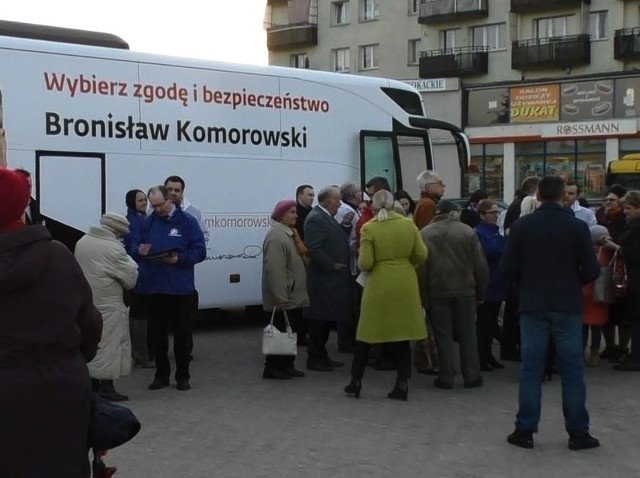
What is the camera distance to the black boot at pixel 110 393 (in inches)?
331

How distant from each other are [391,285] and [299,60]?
147ft

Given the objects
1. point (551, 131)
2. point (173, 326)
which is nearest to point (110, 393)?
point (173, 326)

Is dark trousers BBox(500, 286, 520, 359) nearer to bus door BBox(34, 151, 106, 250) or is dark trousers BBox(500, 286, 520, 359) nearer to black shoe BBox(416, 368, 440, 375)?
black shoe BBox(416, 368, 440, 375)

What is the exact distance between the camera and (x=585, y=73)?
41.6 metres

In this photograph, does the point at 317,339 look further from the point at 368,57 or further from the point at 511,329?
the point at 368,57

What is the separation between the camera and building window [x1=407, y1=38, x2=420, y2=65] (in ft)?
157

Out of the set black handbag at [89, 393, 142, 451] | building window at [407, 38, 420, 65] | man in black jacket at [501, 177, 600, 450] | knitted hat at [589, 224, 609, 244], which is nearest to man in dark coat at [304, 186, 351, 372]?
knitted hat at [589, 224, 609, 244]

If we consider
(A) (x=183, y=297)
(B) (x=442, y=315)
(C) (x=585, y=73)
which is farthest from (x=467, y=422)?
(C) (x=585, y=73)

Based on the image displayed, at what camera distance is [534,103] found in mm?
42375

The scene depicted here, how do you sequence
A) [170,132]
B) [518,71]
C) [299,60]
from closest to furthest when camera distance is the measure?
[170,132] → [518,71] → [299,60]

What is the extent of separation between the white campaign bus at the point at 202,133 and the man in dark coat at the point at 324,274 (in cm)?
262

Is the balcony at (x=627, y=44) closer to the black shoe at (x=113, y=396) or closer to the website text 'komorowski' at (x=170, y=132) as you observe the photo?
the website text 'komorowski' at (x=170, y=132)

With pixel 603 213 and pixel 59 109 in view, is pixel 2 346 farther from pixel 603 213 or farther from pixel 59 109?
pixel 603 213

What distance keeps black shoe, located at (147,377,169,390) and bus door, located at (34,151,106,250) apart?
2461 mm
